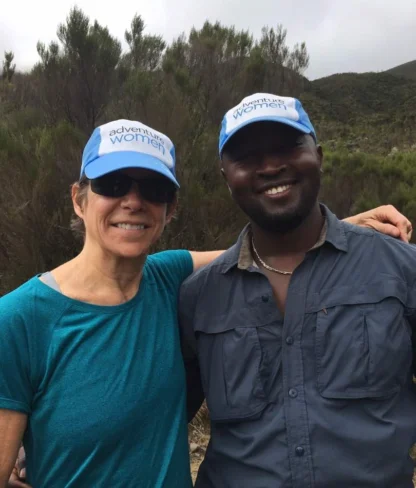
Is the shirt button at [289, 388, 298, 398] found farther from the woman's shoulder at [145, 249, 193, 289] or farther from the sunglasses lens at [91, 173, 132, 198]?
the sunglasses lens at [91, 173, 132, 198]

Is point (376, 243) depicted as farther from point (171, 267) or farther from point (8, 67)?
point (8, 67)

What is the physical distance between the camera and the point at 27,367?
56.1 inches

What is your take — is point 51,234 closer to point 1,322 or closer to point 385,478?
point 1,322

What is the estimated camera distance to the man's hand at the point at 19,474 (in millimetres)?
1503

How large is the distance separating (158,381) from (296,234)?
0.67m

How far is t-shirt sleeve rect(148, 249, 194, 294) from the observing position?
1926mm

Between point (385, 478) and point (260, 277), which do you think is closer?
point (385, 478)

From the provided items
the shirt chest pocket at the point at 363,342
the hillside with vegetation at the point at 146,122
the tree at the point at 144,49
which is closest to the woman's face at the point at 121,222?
the shirt chest pocket at the point at 363,342

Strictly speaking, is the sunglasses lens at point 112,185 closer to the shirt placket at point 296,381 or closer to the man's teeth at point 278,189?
the man's teeth at point 278,189

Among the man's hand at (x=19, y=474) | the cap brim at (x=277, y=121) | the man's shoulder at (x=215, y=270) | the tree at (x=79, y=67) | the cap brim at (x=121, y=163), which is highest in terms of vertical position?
the tree at (x=79, y=67)

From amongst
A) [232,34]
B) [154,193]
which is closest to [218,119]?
[232,34]

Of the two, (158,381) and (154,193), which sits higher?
(154,193)

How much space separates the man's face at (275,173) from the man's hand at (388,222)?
317 mm

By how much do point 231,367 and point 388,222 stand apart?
0.80m
